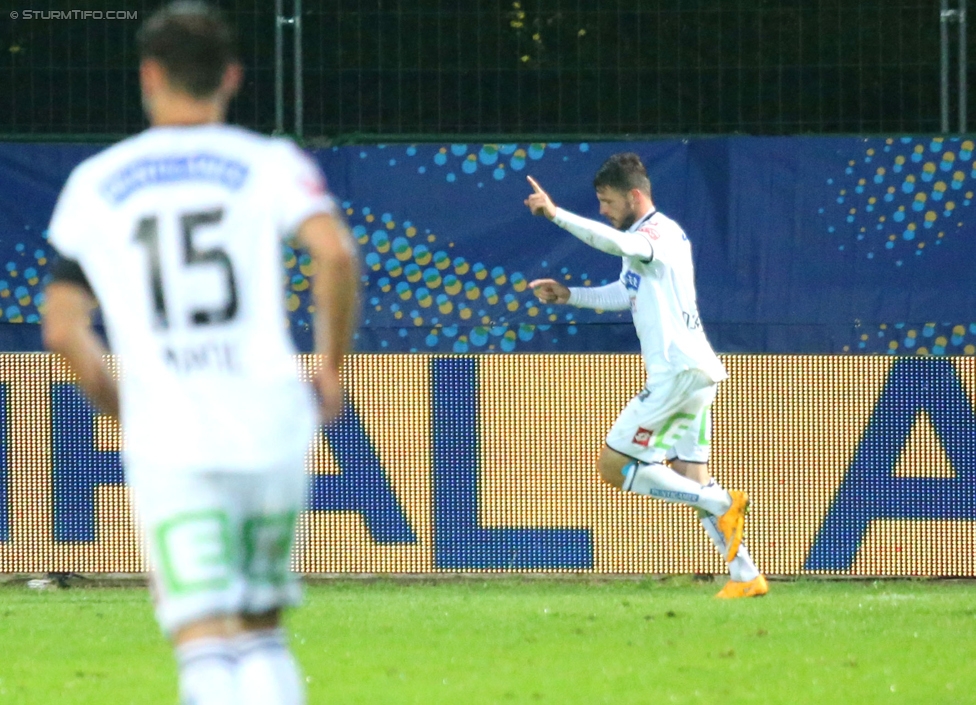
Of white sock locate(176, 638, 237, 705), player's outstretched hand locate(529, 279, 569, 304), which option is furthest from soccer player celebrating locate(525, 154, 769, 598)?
white sock locate(176, 638, 237, 705)

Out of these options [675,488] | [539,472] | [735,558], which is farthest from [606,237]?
[539,472]

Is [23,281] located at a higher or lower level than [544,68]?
lower

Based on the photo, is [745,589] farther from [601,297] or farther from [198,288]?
[198,288]

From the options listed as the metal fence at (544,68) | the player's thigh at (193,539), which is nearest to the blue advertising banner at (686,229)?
the metal fence at (544,68)

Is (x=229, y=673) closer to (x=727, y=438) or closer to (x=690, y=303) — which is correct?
(x=690, y=303)

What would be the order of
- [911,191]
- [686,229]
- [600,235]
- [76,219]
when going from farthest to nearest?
[686,229]
[911,191]
[600,235]
[76,219]

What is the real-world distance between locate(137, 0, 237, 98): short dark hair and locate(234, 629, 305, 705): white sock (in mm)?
1118

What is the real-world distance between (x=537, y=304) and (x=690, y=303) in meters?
2.17

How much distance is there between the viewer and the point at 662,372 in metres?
8.88

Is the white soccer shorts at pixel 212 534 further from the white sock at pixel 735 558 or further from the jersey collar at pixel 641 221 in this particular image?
the white sock at pixel 735 558

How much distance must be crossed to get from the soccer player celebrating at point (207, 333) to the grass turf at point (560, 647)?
101 inches

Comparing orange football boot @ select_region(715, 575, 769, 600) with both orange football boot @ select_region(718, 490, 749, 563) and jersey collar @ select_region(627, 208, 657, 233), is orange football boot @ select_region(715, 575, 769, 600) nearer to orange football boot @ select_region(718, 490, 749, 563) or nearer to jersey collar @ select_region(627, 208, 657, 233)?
orange football boot @ select_region(718, 490, 749, 563)

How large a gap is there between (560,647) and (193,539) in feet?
13.0

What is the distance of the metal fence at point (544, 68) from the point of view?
433 inches
